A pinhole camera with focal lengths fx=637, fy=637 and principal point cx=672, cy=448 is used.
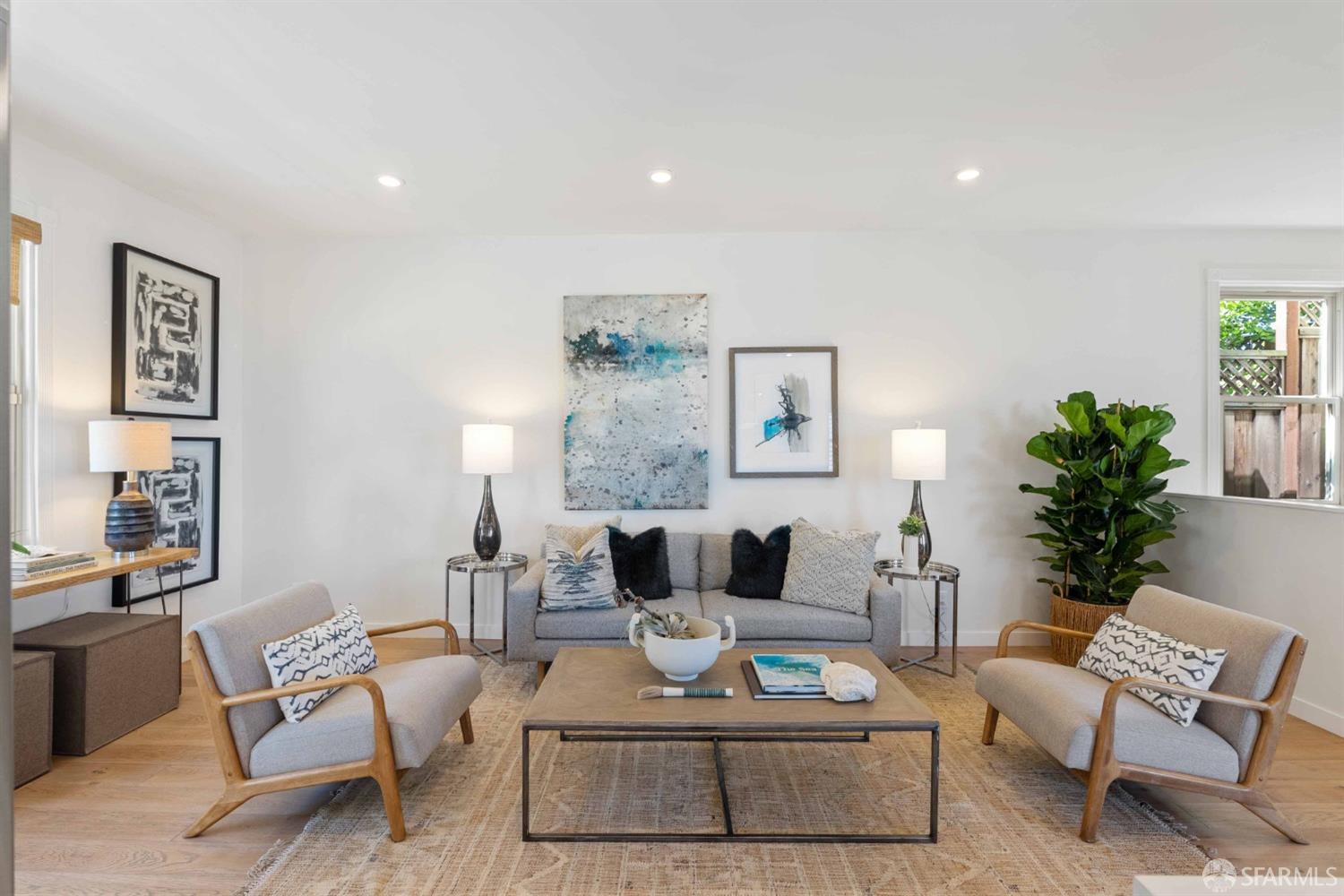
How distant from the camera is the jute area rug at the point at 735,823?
1943mm

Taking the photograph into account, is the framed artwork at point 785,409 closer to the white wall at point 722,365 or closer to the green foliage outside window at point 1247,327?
the white wall at point 722,365

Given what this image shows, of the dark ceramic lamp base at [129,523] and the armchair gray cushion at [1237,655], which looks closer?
the armchair gray cushion at [1237,655]

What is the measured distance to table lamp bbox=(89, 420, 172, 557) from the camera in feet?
9.51

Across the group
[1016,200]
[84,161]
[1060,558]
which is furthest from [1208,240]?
[84,161]

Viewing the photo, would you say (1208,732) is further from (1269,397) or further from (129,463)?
(129,463)

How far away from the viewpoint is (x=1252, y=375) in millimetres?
4234

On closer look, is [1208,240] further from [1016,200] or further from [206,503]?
[206,503]

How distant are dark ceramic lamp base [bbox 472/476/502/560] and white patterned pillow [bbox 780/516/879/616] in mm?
1736

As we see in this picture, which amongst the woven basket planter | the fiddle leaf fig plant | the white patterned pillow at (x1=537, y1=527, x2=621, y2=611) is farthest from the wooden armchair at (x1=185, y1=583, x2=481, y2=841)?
the fiddle leaf fig plant

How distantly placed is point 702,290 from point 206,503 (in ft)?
11.2

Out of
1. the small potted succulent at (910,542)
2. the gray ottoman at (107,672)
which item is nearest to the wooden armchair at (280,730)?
the gray ottoman at (107,672)

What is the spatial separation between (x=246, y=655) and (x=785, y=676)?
6.18 feet

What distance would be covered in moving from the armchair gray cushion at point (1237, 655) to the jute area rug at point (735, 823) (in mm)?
408

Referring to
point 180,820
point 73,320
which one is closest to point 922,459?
point 180,820
